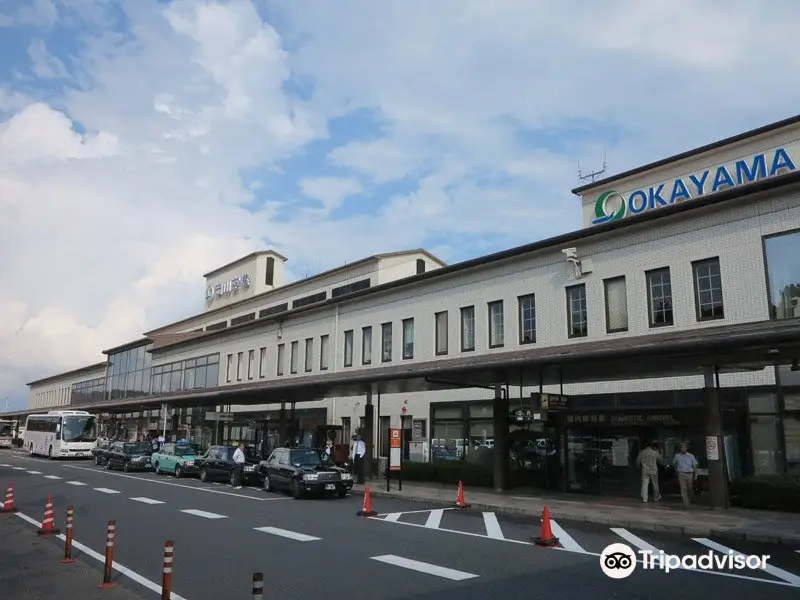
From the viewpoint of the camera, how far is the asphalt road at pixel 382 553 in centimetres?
926

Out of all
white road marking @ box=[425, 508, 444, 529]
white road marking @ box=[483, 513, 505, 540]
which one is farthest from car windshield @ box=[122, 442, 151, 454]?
white road marking @ box=[483, 513, 505, 540]

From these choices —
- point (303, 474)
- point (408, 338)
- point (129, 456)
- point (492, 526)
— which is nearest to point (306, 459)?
point (303, 474)

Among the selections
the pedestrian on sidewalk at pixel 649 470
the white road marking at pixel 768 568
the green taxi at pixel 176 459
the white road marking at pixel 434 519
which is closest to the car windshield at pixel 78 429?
the green taxi at pixel 176 459

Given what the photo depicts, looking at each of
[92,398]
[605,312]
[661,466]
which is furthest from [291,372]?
[92,398]

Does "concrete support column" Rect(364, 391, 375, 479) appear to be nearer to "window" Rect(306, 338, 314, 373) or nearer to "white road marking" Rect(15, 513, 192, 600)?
"window" Rect(306, 338, 314, 373)

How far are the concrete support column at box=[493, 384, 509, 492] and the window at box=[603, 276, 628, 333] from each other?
4.77 m

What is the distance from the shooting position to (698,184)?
27031 mm

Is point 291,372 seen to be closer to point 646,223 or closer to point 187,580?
point 646,223

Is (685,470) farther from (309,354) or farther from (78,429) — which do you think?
(78,429)

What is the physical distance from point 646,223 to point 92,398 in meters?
76.6

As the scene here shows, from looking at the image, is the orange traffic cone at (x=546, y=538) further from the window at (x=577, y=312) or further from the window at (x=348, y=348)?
the window at (x=348, y=348)

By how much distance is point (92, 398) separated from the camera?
83.7 metres

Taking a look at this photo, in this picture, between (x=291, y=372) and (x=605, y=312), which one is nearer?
(x=605, y=312)

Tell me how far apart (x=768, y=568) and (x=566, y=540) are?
3.76 meters
